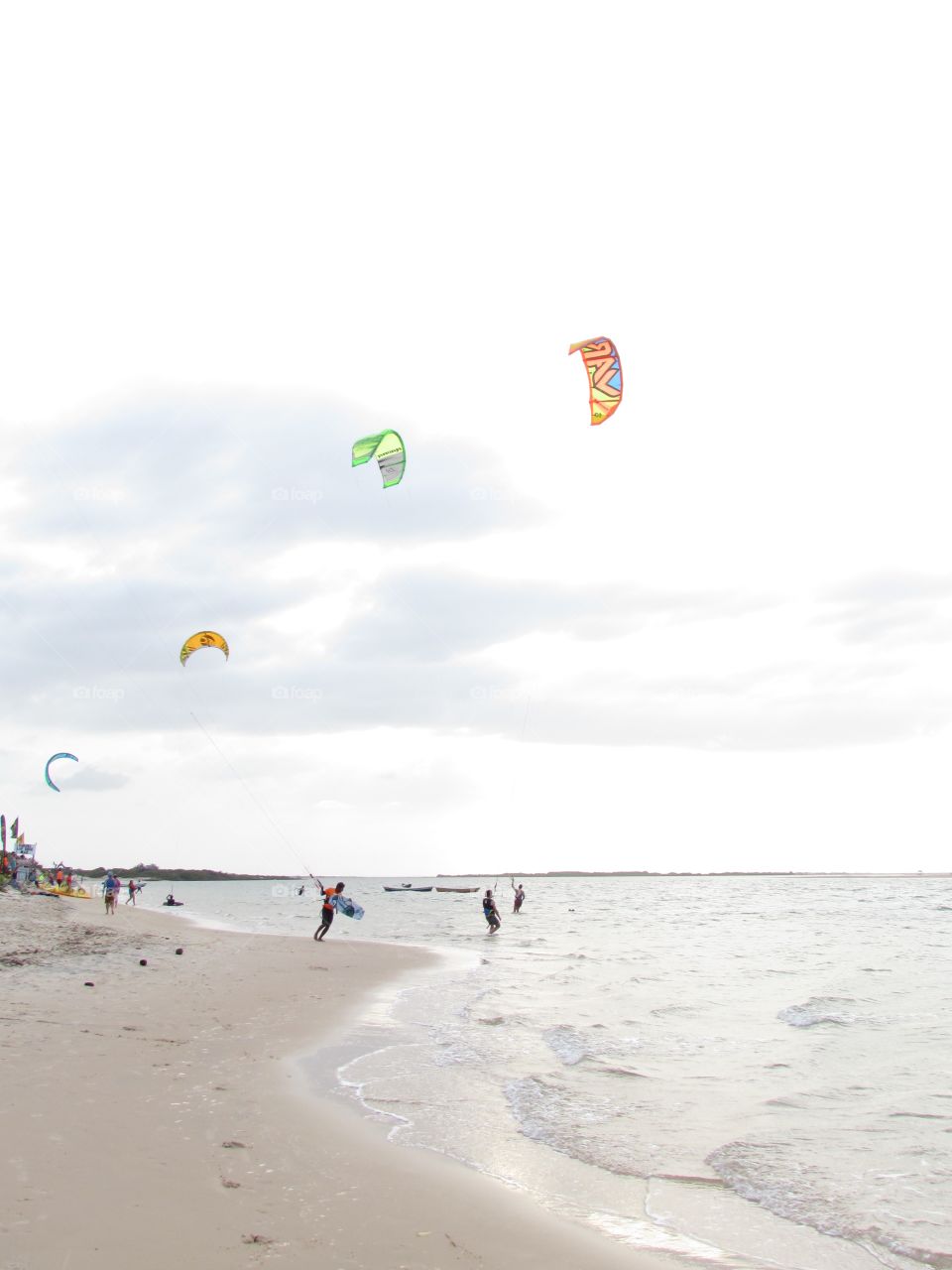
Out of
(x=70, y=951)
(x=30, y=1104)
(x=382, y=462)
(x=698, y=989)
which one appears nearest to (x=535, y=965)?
(x=698, y=989)

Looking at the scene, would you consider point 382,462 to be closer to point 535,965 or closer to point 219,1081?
point 535,965

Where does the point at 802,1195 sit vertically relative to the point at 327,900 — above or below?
below

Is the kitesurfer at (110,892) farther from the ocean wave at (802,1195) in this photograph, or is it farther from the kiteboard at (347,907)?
the ocean wave at (802,1195)

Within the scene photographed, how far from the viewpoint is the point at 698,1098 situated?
29.9 ft

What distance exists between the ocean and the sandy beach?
552 millimetres

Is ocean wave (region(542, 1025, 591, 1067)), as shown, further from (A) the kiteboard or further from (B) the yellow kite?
(B) the yellow kite

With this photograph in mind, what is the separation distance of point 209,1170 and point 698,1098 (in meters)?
5.04

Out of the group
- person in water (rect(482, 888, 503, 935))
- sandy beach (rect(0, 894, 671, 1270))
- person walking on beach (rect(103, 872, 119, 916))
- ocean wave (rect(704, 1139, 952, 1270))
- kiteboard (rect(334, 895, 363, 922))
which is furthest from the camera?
person walking on beach (rect(103, 872, 119, 916))

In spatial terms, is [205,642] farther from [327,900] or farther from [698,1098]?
[698,1098]

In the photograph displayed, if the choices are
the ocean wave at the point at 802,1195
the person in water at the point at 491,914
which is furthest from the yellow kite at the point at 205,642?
the ocean wave at the point at 802,1195

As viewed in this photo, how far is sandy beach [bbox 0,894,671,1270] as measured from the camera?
4.65 meters

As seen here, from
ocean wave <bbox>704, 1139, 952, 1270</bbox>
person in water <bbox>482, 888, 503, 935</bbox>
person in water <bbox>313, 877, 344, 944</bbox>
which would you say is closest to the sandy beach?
ocean wave <bbox>704, 1139, 952, 1270</bbox>

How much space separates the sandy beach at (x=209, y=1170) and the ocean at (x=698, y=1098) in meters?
0.55

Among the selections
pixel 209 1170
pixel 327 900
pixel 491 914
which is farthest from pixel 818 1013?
pixel 491 914
